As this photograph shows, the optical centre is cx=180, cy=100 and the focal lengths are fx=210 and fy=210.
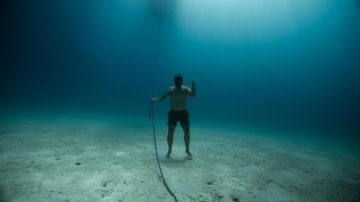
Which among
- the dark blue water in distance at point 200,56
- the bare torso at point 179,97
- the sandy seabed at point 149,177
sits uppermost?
the dark blue water in distance at point 200,56

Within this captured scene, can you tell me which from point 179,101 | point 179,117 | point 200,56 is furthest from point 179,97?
point 200,56

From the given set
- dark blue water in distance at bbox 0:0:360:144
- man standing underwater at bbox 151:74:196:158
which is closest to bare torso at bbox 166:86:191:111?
man standing underwater at bbox 151:74:196:158

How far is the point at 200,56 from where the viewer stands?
4232 inches

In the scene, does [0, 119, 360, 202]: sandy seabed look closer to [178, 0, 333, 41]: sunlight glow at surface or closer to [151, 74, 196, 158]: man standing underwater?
[151, 74, 196, 158]: man standing underwater

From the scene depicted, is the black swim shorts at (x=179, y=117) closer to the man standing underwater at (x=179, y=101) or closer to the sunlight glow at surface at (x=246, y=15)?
the man standing underwater at (x=179, y=101)

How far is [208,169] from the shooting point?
483 cm

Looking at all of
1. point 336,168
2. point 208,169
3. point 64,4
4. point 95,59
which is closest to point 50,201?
point 208,169

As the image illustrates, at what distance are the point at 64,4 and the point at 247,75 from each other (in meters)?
88.2

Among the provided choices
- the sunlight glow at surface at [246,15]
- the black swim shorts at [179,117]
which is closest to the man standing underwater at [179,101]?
the black swim shorts at [179,117]

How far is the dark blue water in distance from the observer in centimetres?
4603

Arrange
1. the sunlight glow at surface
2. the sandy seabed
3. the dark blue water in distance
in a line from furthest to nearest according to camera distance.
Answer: the dark blue water in distance → the sunlight glow at surface → the sandy seabed

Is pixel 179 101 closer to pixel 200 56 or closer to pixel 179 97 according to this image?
pixel 179 97

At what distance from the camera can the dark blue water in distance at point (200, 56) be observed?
151 ft

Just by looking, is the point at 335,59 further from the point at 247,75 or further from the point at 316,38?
the point at 247,75
